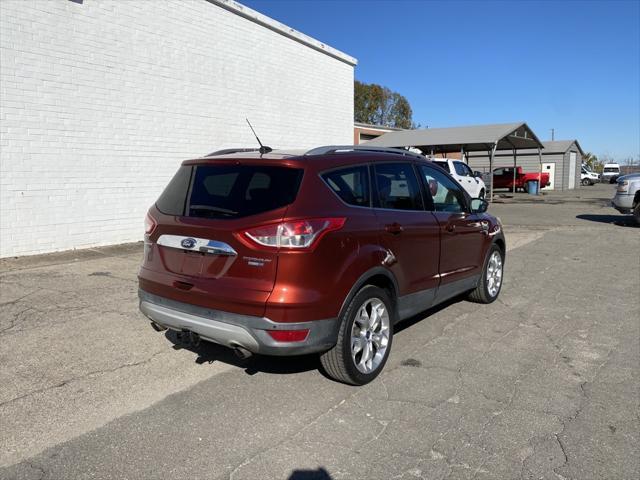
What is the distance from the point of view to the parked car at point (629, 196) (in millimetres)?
14906

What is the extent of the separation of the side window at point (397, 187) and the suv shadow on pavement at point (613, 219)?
13.1m

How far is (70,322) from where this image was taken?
18.0ft

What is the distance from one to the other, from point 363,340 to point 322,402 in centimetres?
59

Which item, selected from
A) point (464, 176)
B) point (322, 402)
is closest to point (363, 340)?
point (322, 402)

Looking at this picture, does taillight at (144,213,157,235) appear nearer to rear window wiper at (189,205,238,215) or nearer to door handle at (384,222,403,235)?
rear window wiper at (189,205,238,215)

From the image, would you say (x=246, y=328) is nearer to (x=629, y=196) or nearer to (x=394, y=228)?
(x=394, y=228)

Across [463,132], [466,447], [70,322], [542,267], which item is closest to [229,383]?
[466,447]

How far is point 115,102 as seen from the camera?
34.1 ft

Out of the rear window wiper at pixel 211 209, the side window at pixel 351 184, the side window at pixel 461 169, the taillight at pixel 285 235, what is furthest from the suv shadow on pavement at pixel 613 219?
the rear window wiper at pixel 211 209

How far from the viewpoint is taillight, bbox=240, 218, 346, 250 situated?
11.3 ft

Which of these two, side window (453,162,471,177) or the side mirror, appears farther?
side window (453,162,471,177)

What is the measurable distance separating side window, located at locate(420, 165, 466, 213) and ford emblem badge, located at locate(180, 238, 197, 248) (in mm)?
2439

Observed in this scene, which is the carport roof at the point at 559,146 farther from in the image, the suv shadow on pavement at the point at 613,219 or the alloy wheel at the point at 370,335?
the alloy wheel at the point at 370,335

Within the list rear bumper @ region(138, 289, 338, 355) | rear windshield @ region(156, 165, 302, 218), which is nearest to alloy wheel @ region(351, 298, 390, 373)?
rear bumper @ region(138, 289, 338, 355)
